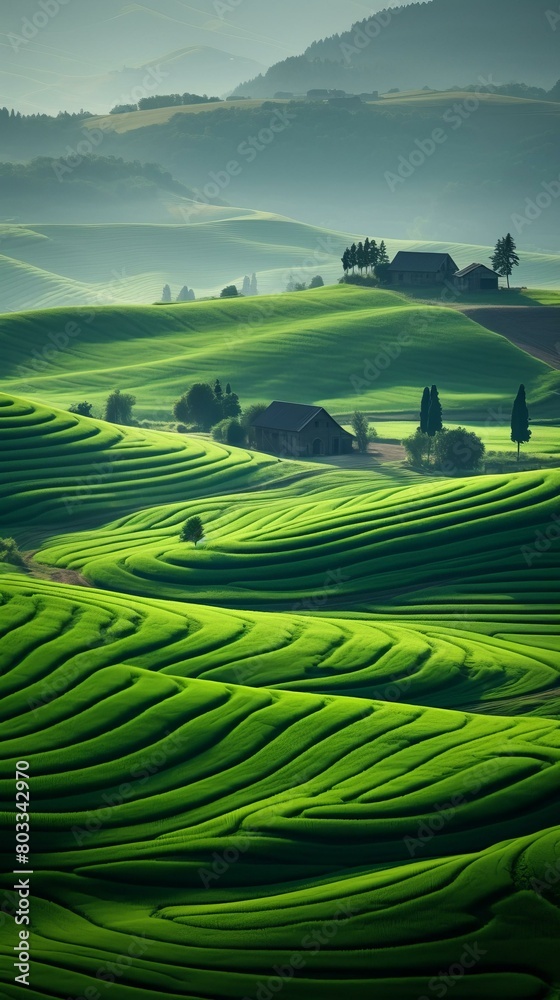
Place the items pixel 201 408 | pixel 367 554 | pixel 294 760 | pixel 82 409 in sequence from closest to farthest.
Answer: pixel 294 760 → pixel 367 554 → pixel 82 409 → pixel 201 408

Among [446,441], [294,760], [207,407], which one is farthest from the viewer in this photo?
[207,407]

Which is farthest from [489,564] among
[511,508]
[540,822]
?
[540,822]

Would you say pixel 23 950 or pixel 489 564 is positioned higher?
pixel 489 564

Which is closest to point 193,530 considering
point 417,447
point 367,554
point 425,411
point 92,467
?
point 367,554

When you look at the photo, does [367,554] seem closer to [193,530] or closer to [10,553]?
[193,530]

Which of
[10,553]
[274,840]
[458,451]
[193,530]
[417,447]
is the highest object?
[417,447]

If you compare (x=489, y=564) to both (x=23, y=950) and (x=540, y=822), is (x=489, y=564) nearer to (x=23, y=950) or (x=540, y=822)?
(x=540, y=822)
